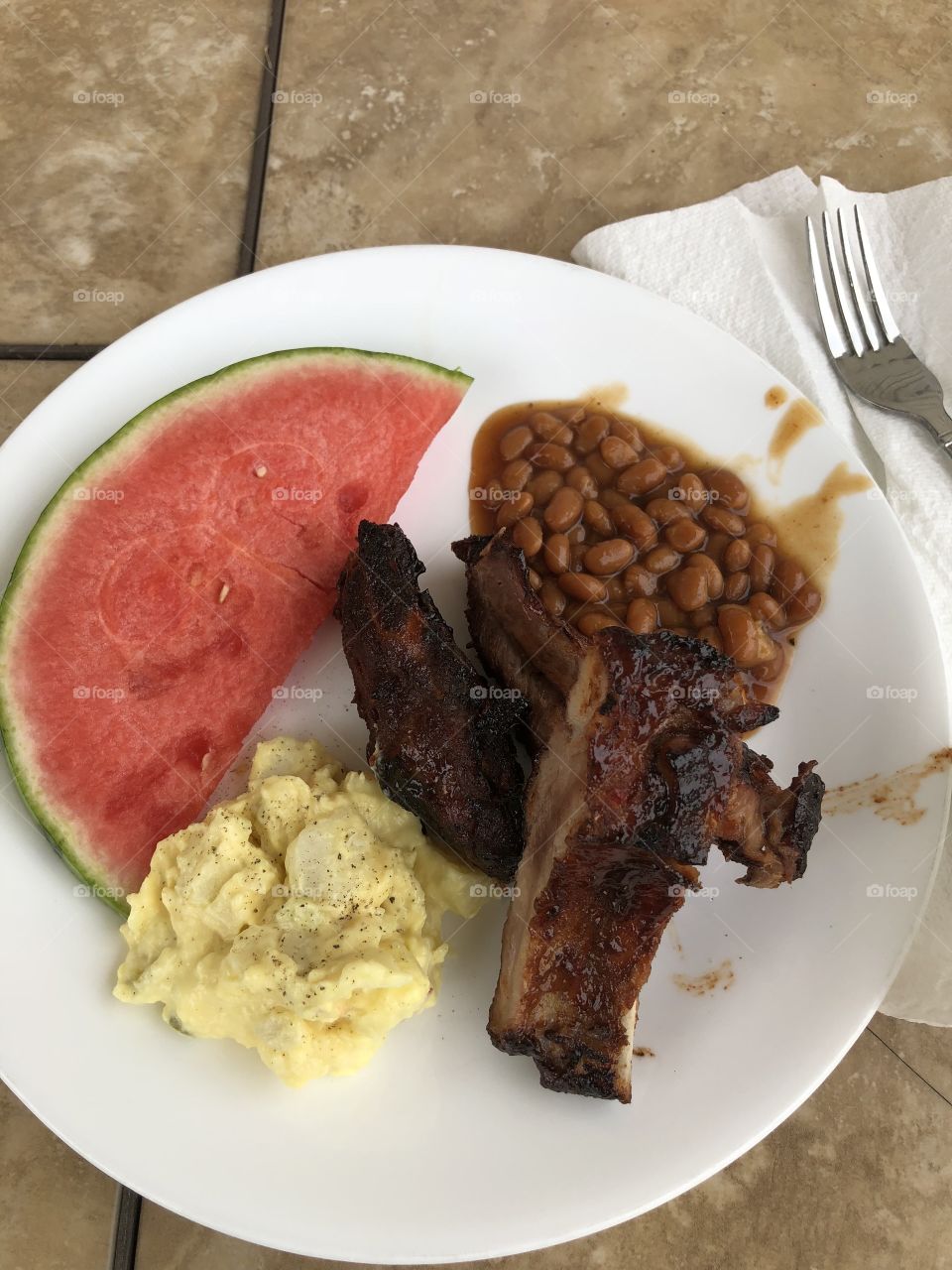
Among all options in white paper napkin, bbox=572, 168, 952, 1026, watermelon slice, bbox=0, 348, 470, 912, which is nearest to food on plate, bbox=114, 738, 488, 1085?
watermelon slice, bbox=0, 348, 470, 912

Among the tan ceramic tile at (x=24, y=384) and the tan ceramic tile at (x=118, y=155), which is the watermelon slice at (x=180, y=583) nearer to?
the tan ceramic tile at (x=24, y=384)

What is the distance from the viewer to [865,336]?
3.68 metres

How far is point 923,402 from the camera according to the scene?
360 cm

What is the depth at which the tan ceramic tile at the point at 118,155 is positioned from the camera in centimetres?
396

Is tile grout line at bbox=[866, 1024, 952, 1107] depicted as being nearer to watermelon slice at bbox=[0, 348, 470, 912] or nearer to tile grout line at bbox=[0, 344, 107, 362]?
watermelon slice at bbox=[0, 348, 470, 912]

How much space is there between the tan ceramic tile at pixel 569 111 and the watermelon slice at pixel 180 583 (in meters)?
1.17

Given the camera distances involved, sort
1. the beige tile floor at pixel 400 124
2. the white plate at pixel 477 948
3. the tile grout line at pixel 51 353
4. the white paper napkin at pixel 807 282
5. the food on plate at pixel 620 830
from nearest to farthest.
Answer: the food on plate at pixel 620 830, the white plate at pixel 477 948, the white paper napkin at pixel 807 282, the tile grout line at pixel 51 353, the beige tile floor at pixel 400 124

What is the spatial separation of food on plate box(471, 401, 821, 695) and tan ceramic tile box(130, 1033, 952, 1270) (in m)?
1.44

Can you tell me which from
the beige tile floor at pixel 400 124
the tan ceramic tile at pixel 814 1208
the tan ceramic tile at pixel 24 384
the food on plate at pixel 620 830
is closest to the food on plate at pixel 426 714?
the food on plate at pixel 620 830

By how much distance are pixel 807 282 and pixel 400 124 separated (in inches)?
68.9

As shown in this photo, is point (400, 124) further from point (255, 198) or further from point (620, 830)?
point (620, 830)

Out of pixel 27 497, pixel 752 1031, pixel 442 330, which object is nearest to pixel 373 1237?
pixel 752 1031

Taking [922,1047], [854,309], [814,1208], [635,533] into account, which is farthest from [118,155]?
[814,1208]

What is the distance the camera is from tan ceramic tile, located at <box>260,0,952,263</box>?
409cm
